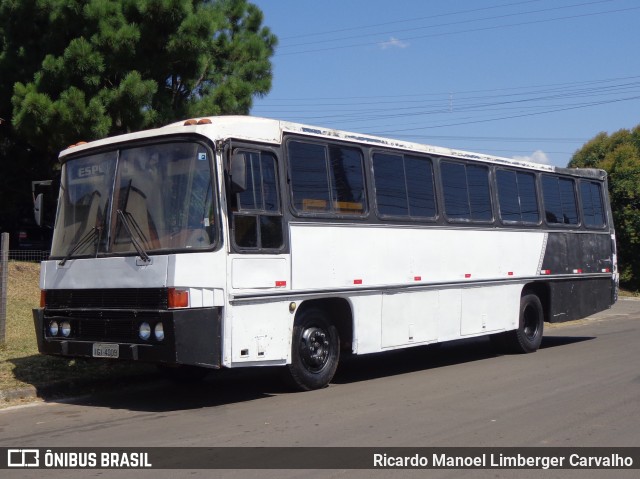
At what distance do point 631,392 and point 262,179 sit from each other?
16.8 feet

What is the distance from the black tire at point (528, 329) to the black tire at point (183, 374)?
19.5ft

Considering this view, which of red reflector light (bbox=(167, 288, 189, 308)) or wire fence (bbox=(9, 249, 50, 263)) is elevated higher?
wire fence (bbox=(9, 249, 50, 263))

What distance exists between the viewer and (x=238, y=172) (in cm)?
930

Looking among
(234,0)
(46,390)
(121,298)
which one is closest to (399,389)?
(121,298)

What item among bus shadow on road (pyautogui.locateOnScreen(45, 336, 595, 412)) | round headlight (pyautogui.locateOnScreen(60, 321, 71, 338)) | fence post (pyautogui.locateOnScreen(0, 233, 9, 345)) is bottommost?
bus shadow on road (pyautogui.locateOnScreen(45, 336, 595, 412))

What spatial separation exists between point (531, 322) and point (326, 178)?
6159mm

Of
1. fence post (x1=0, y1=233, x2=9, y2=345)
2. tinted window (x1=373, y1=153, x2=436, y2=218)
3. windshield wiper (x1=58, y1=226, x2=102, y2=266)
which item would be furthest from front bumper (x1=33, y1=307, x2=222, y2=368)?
fence post (x1=0, y1=233, x2=9, y2=345)

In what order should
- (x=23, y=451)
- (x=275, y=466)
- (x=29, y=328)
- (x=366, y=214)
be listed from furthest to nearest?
(x=29, y=328), (x=366, y=214), (x=23, y=451), (x=275, y=466)

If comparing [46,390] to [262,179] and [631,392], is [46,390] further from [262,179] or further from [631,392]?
[631,392]

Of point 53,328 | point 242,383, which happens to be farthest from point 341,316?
point 53,328

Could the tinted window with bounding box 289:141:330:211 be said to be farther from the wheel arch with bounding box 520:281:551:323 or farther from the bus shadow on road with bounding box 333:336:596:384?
the wheel arch with bounding box 520:281:551:323

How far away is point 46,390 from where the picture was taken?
1023 centimetres

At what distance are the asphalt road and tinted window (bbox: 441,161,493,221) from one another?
2414 millimetres

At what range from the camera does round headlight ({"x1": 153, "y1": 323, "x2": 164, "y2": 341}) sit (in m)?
8.90
